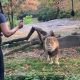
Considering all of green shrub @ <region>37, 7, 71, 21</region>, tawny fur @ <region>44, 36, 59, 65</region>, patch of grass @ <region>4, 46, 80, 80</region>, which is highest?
tawny fur @ <region>44, 36, 59, 65</region>

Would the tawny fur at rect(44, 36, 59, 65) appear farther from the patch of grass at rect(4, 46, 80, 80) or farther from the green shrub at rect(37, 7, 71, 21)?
the green shrub at rect(37, 7, 71, 21)

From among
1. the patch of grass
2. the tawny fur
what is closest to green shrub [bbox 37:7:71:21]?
the patch of grass

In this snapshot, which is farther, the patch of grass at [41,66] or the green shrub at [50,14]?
the green shrub at [50,14]

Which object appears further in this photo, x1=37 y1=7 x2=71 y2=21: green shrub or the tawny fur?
x1=37 y1=7 x2=71 y2=21: green shrub

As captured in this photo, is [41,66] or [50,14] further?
[50,14]

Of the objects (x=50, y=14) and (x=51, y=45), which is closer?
(x=51, y=45)

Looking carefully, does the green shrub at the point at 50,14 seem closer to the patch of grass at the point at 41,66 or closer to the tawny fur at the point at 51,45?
the patch of grass at the point at 41,66

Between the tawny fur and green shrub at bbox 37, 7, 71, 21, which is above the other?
the tawny fur

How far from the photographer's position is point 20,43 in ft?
47.1

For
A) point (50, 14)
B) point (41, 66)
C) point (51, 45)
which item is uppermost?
point (51, 45)

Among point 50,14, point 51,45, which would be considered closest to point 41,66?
point 51,45

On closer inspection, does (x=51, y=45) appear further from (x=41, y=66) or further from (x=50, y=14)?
(x=50, y=14)

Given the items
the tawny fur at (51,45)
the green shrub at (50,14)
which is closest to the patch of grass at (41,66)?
the tawny fur at (51,45)

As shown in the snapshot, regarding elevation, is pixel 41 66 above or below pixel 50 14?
above
